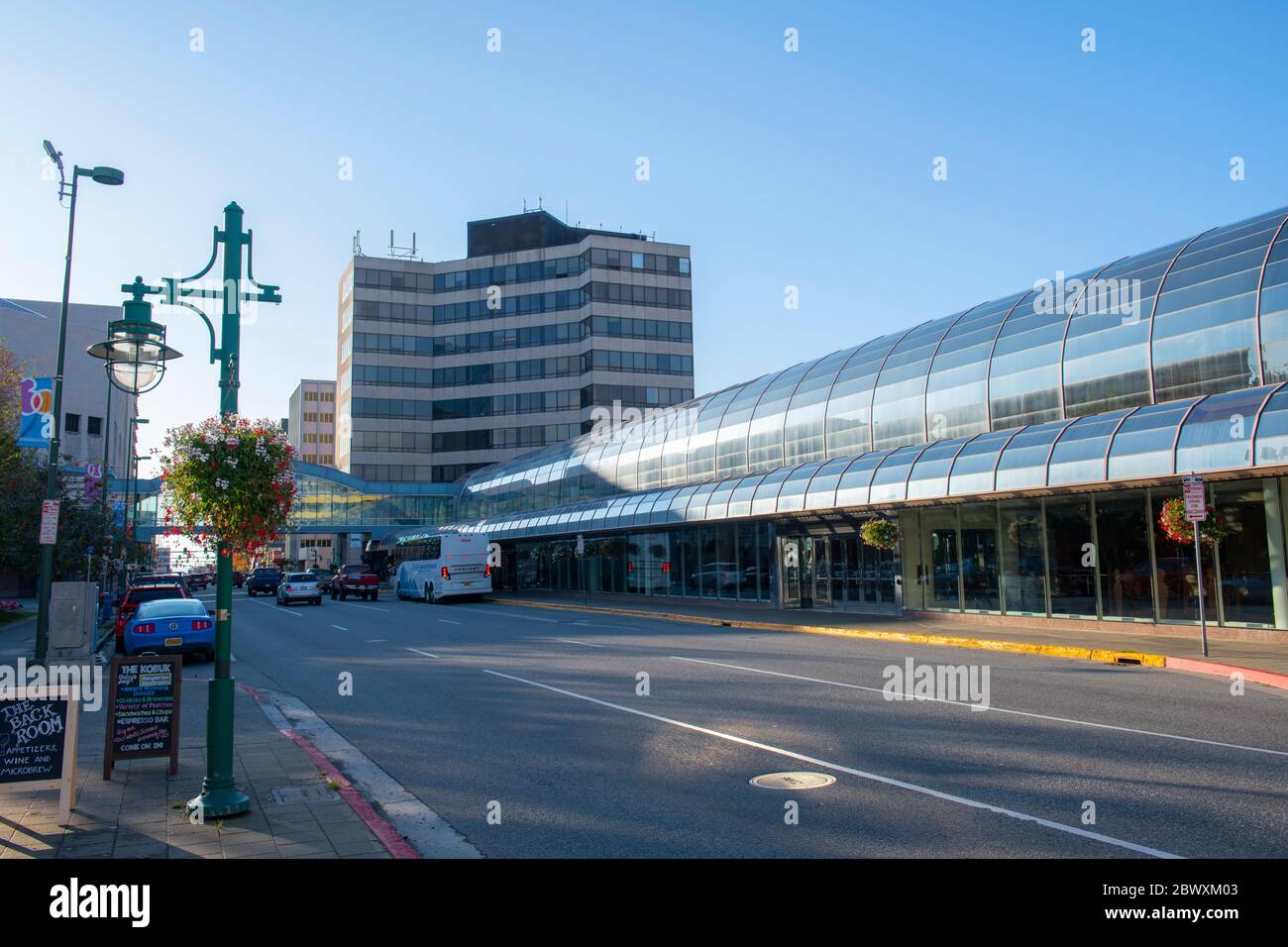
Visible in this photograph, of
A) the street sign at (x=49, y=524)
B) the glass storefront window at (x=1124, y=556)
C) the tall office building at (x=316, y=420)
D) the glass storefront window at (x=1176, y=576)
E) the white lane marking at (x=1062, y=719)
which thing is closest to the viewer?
the white lane marking at (x=1062, y=719)

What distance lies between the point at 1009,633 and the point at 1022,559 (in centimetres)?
274

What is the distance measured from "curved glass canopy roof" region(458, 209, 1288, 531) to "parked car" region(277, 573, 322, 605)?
1660cm

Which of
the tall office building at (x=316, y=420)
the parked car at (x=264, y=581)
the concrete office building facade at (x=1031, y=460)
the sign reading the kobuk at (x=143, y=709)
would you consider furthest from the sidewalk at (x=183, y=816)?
the tall office building at (x=316, y=420)

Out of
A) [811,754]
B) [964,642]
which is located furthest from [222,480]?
[964,642]

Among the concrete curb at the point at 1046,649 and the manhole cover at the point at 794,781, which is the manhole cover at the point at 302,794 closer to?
the manhole cover at the point at 794,781

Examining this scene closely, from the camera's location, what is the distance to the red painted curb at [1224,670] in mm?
13828

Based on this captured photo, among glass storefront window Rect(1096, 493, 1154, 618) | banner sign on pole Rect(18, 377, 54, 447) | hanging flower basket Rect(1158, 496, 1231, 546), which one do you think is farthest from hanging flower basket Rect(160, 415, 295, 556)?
glass storefront window Rect(1096, 493, 1154, 618)

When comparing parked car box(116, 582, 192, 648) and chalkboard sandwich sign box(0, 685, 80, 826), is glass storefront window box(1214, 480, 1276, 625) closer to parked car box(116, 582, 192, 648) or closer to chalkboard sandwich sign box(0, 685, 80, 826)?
chalkboard sandwich sign box(0, 685, 80, 826)

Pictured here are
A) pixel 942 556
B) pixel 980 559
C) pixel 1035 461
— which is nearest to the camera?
pixel 1035 461

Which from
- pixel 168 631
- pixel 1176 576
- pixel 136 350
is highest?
pixel 136 350

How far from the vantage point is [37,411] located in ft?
55.4

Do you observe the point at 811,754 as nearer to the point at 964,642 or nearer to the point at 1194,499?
the point at 1194,499

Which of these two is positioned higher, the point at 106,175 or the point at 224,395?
the point at 106,175

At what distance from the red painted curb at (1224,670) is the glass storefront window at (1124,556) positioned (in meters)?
5.65
